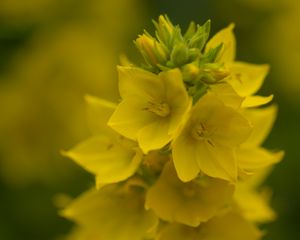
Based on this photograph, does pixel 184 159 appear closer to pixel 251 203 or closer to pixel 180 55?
pixel 180 55

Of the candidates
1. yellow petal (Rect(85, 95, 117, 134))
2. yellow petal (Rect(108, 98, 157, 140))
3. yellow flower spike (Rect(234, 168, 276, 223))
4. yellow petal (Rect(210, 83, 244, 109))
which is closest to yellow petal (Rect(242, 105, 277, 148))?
yellow flower spike (Rect(234, 168, 276, 223))

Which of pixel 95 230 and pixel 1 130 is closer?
pixel 95 230

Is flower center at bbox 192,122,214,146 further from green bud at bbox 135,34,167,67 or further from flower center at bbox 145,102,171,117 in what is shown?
green bud at bbox 135,34,167,67

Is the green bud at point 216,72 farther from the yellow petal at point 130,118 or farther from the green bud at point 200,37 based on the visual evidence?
the yellow petal at point 130,118

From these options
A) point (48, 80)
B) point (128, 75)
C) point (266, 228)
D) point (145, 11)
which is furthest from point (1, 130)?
point (128, 75)

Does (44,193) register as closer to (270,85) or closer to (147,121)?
(270,85)

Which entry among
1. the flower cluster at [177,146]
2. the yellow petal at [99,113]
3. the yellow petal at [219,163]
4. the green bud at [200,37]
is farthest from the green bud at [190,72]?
the yellow petal at [99,113]
